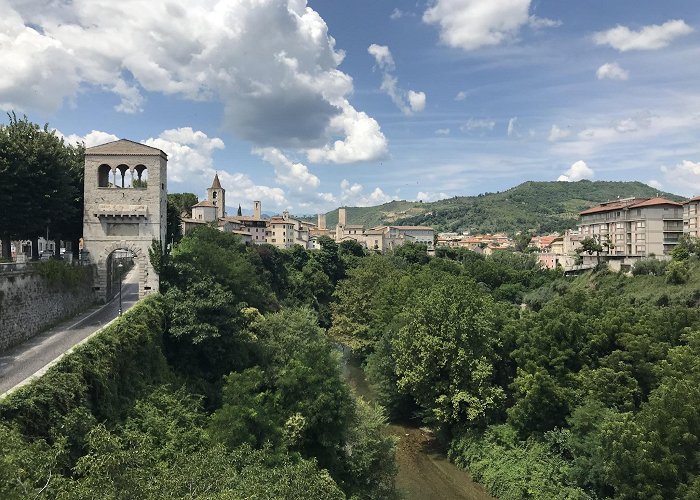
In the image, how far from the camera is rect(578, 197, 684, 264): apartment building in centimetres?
7252

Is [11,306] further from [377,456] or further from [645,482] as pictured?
[645,482]

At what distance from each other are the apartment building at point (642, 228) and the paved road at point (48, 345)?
64828 millimetres

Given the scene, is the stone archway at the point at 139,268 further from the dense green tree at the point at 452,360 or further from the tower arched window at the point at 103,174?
the dense green tree at the point at 452,360

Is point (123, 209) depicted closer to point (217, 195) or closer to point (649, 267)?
point (649, 267)

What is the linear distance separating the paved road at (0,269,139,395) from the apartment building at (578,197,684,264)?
213 ft

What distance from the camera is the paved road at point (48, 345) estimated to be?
18.8 m

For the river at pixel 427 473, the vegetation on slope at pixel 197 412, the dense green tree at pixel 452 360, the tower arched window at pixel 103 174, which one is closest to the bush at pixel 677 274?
the dense green tree at pixel 452 360

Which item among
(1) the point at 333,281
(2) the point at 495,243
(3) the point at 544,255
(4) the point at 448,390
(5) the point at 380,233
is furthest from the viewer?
(2) the point at 495,243

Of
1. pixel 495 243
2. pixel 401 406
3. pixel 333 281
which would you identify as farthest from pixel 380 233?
pixel 401 406

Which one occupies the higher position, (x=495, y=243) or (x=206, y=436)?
(x=495, y=243)

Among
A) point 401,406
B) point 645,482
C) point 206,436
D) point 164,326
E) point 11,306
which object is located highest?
point 11,306

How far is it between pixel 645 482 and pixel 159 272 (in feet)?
91.9

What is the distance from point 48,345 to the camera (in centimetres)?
2298

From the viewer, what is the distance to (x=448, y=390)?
33969mm
